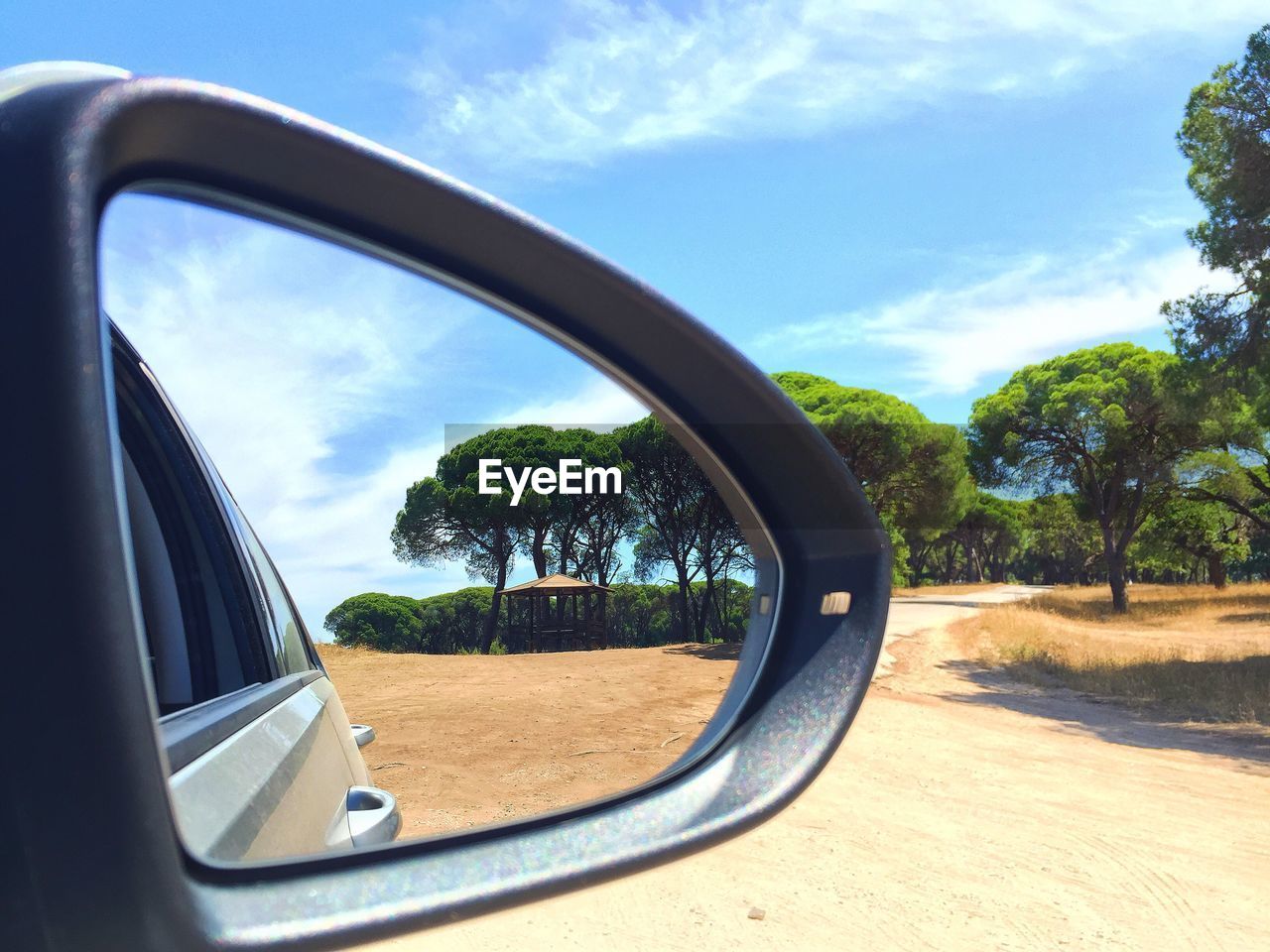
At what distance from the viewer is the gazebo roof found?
1412mm

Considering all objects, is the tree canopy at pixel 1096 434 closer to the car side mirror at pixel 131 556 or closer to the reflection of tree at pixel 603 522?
the reflection of tree at pixel 603 522

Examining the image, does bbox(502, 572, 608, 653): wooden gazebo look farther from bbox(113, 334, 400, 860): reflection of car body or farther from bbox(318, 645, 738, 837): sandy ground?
bbox(113, 334, 400, 860): reflection of car body

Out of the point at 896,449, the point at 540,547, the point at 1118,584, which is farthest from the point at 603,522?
the point at 1118,584

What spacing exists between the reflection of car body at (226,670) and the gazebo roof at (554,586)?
0.37 metres

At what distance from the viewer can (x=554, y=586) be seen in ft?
4.80

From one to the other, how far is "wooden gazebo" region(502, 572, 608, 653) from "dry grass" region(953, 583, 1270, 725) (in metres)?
12.9

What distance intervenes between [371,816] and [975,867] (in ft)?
18.7

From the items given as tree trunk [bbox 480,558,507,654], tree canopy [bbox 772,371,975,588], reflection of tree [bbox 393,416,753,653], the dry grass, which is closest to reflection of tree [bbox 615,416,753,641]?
reflection of tree [bbox 393,416,753,653]

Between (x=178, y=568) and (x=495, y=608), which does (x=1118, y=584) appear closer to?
(x=495, y=608)

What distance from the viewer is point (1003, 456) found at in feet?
103

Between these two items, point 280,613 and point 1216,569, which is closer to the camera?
point 280,613

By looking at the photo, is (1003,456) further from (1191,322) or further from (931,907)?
(931,907)

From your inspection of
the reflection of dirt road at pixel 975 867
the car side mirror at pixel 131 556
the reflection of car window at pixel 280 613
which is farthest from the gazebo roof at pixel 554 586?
the reflection of dirt road at pixel 975 867

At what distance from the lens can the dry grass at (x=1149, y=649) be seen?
1345 centimetres
